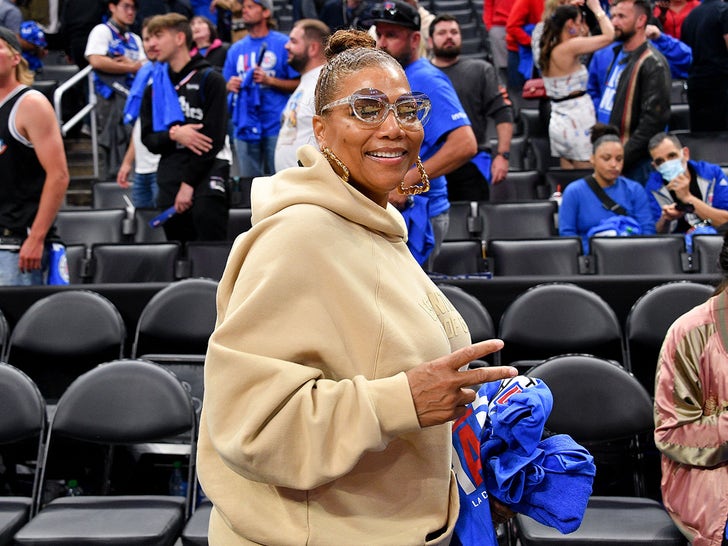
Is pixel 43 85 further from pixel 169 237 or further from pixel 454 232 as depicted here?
pixel 454 232

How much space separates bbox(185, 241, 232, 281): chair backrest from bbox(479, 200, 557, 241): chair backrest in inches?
67.1

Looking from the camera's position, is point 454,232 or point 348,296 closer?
point 348,296

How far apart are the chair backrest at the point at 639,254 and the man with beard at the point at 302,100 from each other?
5.73 feet

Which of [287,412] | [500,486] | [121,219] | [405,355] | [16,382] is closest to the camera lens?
[287,412]

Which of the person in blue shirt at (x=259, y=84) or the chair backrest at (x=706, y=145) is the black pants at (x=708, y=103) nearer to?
the chair backrest at (x=706, y=145)

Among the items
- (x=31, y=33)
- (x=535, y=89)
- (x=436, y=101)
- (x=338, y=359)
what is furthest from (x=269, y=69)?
(x=338, y=359)

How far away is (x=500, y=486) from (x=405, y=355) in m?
0.43

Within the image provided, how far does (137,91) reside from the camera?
6.87 metres

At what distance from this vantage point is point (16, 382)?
3.73 meters

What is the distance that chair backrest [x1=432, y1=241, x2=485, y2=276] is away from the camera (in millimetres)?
5598

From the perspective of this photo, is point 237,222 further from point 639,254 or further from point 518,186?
point 639,254

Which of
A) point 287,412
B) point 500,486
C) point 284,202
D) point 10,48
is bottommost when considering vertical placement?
point 500,486

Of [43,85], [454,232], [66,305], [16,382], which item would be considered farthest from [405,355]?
[43,85]

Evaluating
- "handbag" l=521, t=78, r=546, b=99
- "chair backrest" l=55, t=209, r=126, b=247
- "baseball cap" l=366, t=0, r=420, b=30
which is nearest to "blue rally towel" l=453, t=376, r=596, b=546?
"baseball cap" l=366, t=0, r=420, b=30
